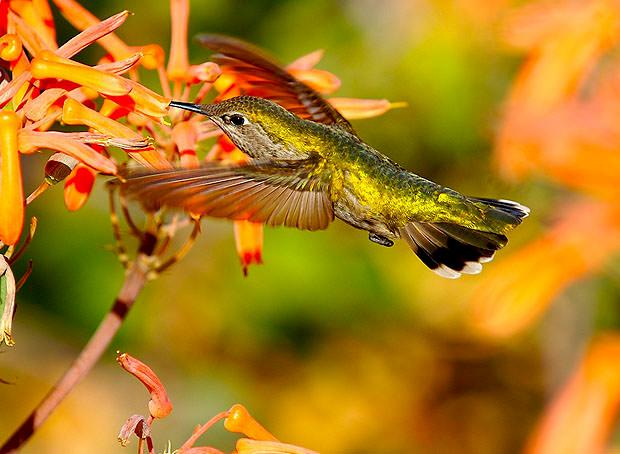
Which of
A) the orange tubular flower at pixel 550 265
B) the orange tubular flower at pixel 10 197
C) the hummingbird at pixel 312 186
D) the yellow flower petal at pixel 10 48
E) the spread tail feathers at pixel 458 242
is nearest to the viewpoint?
the orange tubular flower at pixel 10 197

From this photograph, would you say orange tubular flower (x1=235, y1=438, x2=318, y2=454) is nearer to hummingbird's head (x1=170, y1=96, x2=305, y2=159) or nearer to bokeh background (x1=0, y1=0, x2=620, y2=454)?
hummingbird's head (x1=170, y1=96, x2=305, y2=159)

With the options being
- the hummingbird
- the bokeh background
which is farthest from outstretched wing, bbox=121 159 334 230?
the bokeh background

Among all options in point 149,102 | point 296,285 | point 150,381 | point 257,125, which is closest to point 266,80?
point 257,125

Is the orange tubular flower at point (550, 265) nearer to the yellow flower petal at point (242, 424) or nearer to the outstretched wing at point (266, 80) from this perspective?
the outstretched wing at point (266, 80)

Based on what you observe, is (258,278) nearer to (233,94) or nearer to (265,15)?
(265,15)

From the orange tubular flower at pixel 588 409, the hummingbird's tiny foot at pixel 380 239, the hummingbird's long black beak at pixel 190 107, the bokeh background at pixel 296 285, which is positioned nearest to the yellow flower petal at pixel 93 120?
the hummingbird's long black beak at pixel 190 107

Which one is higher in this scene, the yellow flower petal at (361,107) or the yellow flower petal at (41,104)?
the yellow flower petal at (361,107)

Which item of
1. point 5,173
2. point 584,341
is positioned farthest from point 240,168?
point 584,341

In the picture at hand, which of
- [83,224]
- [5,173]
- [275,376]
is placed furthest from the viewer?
[275,376]
